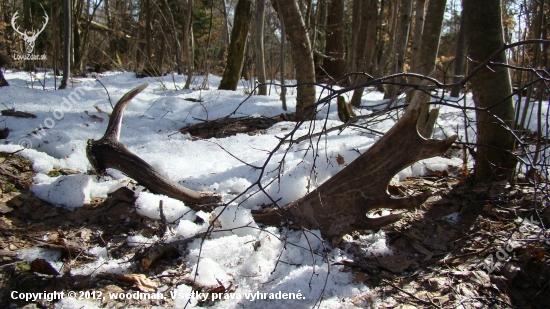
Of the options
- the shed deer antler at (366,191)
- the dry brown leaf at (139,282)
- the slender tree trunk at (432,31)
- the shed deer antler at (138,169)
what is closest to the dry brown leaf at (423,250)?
the shed deer antler at (366,191)

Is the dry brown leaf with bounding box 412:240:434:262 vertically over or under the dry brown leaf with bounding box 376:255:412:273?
over

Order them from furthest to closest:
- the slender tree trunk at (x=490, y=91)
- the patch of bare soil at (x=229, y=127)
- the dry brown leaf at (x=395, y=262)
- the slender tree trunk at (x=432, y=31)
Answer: the patch of bare soil at (x=229, y=127) → the slender tree trunk at (x=432, y=31) → the slender tree trunk at (x=490, y=91) → the dry brown leaf at (x=395, y=262)

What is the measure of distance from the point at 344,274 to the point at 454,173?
1.88 m

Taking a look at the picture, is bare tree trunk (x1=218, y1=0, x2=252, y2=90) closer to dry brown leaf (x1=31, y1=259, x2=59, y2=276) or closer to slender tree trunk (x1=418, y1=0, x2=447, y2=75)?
slender tree trunk (x1=418, y1=0, x2=447, y2=75)

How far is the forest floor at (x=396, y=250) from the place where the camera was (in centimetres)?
203

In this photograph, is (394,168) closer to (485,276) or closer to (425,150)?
(425,150)

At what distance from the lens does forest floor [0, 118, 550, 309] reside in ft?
6.66

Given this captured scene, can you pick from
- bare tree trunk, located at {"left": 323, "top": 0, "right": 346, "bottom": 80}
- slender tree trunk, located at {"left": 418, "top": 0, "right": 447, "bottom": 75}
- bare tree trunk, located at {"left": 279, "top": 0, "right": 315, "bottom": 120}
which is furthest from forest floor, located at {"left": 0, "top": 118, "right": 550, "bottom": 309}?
bare tree trunk, located at {"left": 323, "top": 0, "right": 346, "bottom": 80}

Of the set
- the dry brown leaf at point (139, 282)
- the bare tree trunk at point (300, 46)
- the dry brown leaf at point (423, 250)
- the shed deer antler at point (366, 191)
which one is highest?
the bare tree trunk at point (300, 46)

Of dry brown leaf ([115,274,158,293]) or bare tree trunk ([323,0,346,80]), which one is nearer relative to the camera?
dry brown leaf ([115,274,158,293])

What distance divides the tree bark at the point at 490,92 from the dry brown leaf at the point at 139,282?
243 cm

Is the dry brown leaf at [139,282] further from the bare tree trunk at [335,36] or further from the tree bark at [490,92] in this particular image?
the bare tree trunk at [335,36]

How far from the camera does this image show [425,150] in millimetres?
2396

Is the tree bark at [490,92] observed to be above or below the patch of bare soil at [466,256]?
above
